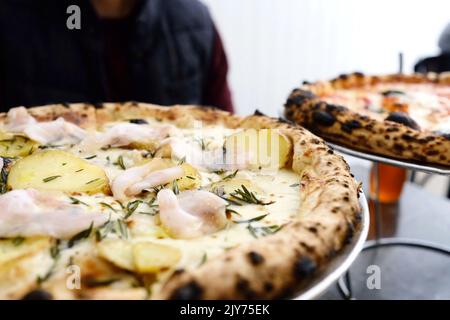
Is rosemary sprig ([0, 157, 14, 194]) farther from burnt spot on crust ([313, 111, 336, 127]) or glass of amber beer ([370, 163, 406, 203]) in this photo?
glass of amber beer ([370, 163, 406, 203])

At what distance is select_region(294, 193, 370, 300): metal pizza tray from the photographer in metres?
0.85

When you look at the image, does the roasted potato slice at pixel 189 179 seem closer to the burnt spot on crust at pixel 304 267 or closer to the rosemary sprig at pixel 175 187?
the rosemary sprig at pixel 175 187

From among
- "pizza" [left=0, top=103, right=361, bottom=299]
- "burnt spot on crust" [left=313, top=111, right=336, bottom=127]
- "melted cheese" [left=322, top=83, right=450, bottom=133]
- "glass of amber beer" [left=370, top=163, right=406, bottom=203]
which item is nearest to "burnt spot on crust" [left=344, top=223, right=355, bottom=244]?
"pizza" [left=0, top=103, right=361, bottom=299]

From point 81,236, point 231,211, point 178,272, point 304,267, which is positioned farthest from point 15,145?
point 304,267

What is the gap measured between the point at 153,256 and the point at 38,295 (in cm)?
18

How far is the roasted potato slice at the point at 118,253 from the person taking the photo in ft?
2.85

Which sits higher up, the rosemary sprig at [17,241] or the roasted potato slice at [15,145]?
the roasted potato slice at [15,145]

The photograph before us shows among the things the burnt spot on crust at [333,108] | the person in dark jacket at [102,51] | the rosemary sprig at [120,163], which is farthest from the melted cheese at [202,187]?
the person in dark jacket at [102,51]

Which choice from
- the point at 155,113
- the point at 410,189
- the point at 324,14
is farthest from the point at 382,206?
the point at 324,14

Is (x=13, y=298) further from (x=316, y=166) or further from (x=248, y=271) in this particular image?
(x=316, y=166)

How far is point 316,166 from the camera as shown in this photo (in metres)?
1.28

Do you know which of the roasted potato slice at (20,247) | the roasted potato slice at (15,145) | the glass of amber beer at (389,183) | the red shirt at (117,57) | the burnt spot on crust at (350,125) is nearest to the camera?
the roasted potato slice at (20,247)

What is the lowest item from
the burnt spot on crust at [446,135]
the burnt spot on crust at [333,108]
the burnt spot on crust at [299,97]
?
the burnt spot on crust at [446,135]

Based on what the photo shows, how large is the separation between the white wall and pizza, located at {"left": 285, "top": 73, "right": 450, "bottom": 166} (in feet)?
6.32
